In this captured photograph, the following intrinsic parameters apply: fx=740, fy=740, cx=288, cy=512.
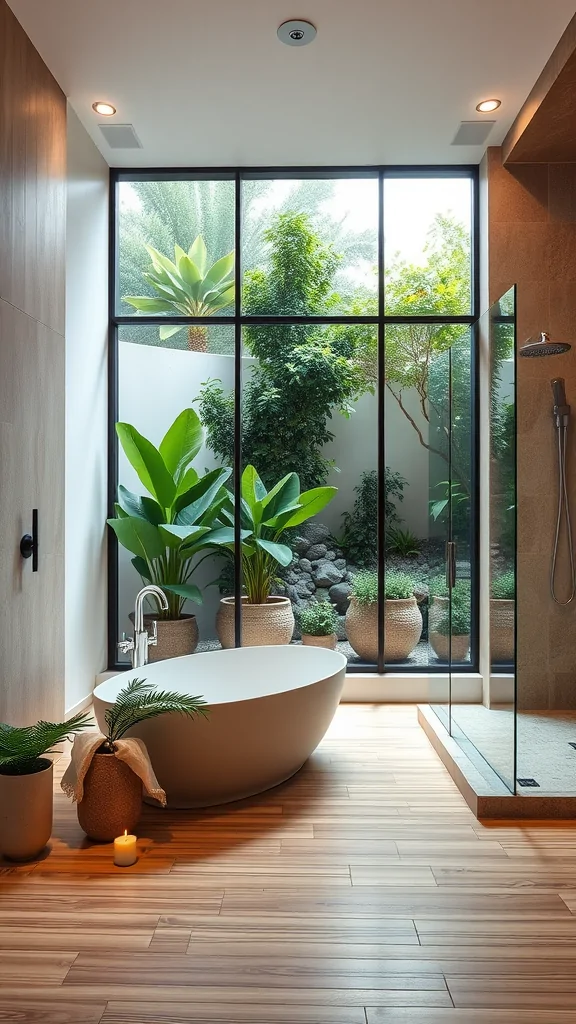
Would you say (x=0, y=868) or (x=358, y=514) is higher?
(x=358, y=514)

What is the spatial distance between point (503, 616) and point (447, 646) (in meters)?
1.05

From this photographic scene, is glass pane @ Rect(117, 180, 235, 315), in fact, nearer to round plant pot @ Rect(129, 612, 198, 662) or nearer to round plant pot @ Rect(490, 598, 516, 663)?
round plant pot @ Rect(129, 612, 198, 662)

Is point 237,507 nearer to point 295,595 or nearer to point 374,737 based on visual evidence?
point 295,595

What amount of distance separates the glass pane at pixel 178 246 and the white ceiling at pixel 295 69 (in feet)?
0.86

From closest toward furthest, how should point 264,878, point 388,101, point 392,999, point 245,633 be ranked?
1. point 392,999
2. point 264,878
3. point 388,101
4. point 245,633

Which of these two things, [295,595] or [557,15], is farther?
[295,595]

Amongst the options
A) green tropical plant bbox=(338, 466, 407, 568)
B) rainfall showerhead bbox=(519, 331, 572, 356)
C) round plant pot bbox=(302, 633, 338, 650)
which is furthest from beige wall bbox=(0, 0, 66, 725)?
rainfall showerhead bbox=(519, 331, 572, 356)

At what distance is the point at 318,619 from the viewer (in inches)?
171

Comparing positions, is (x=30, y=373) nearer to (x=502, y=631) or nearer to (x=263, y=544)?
(x=263, y=544)

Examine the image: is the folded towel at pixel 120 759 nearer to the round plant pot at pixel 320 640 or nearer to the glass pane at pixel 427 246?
the round plant pot at pixel 320 640

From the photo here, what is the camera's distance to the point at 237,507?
4352mm

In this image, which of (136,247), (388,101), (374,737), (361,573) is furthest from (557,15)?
(374,737)

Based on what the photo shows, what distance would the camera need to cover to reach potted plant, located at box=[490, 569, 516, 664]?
2.72 metres

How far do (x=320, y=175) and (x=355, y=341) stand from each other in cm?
100
